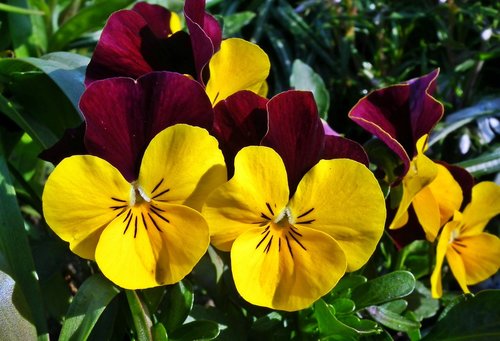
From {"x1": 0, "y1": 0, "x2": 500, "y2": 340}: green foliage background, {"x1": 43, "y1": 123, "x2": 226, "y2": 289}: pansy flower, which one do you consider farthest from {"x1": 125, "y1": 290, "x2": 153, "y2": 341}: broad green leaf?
{"x1": 43, "y1": 123, "x2": 226, "y2": 289}: pansy flower

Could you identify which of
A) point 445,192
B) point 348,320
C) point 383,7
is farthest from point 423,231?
point 383,7

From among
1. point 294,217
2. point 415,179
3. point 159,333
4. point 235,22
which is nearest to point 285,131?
point 294,217

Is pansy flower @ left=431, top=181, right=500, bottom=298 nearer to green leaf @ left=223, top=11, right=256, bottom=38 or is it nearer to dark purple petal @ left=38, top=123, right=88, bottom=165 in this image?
dark purple petal @ left=38, top=123, right=88, bottom=165

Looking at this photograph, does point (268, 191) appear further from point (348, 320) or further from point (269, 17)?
point (269, 17)

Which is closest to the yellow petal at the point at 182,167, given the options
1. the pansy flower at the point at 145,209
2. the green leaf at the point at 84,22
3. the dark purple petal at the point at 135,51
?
the pansy flower at the point at 145,209

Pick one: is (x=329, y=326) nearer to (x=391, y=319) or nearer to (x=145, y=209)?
(x=391, y=319)

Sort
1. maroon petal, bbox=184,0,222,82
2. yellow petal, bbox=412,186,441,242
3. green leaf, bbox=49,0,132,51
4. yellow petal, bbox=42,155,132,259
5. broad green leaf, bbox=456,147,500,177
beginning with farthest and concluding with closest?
green leaf, bbox=49,0,132,51, broad green leaf, bbox=456,147,500,177, yellow petal, bbox=412,186,441,242, maroon petal, bbox=184,0,222,82, yellow petal, bbox=42,155,132,259

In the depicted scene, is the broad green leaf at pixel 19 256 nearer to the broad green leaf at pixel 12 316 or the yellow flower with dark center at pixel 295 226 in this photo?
the broad green leaf at pixel 12 316
